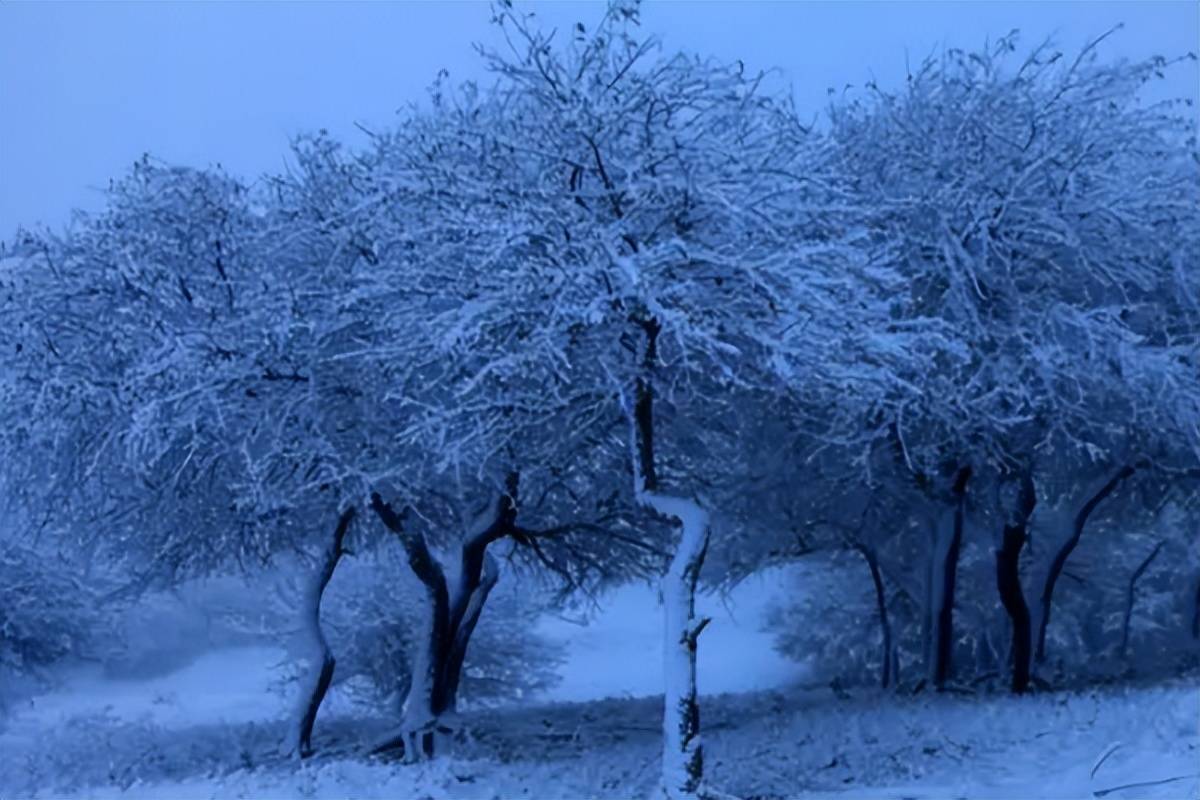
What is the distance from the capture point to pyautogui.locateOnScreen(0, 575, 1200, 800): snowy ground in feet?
34.3

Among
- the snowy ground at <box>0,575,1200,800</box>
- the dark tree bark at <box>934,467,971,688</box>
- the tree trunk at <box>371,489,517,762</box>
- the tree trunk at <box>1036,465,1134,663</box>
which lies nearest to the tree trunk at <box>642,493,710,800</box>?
the snowy ground at <box>0,575,1200,800</box>

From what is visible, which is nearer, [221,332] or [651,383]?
[651,383]

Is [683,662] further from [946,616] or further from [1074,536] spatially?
[1074,536]

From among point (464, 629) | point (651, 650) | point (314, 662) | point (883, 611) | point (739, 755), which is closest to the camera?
point (739, 755)

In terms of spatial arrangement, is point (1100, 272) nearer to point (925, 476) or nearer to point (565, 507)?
point (925, 476)

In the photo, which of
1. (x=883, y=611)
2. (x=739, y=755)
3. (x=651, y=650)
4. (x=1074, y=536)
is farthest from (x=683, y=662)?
(x=651, y=650)

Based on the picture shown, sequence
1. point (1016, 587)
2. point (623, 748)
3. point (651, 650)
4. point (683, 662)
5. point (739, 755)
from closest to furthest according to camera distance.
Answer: point (683, 662), point (739, 755), point (623, 748), point (1016, 587), point (651, 650)

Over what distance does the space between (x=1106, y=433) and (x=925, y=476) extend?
2485mm

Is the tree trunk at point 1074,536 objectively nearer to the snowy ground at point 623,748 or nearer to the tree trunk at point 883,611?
the snowy ground at point 623,748

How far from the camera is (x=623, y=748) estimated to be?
1523cm

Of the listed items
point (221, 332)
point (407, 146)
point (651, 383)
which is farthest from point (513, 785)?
point (407, 146)

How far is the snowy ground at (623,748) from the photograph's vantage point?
34.3ft

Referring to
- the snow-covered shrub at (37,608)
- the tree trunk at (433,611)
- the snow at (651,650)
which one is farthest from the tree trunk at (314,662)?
the snow at (651,650)

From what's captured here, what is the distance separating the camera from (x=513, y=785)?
11.9 m
